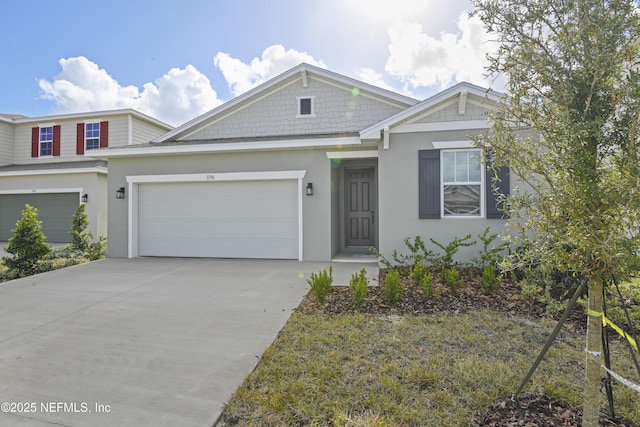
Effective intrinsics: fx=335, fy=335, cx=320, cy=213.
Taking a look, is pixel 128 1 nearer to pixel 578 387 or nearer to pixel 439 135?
pixel 439 135

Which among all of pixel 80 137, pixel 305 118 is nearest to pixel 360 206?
pixel 305 118

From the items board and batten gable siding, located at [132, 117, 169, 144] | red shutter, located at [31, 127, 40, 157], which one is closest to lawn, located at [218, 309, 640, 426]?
board and batten gable siding, located at [132, 117, 169, 144]

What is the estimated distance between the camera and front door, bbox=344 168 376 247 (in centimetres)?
972

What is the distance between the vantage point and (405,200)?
7.36 metres

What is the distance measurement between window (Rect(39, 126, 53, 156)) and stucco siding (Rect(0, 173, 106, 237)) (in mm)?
1980

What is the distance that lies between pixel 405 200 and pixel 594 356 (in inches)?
214

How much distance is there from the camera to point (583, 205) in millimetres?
1921

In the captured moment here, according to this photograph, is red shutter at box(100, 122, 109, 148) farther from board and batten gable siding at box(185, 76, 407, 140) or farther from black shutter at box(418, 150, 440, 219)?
black shutter at box(418, 150, 440, 219)

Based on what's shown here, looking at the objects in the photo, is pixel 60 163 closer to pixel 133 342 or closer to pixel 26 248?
pixel 26 248

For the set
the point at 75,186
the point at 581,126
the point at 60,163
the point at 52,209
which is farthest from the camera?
the point at 60,163

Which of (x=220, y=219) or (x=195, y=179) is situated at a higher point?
(x=195, y=179)

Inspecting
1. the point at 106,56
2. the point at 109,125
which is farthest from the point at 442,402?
the point at 109,125

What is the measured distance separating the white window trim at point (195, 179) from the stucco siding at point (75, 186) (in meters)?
4.12

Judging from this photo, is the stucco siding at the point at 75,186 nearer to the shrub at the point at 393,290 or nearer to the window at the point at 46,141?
the window at the point at 46,141
